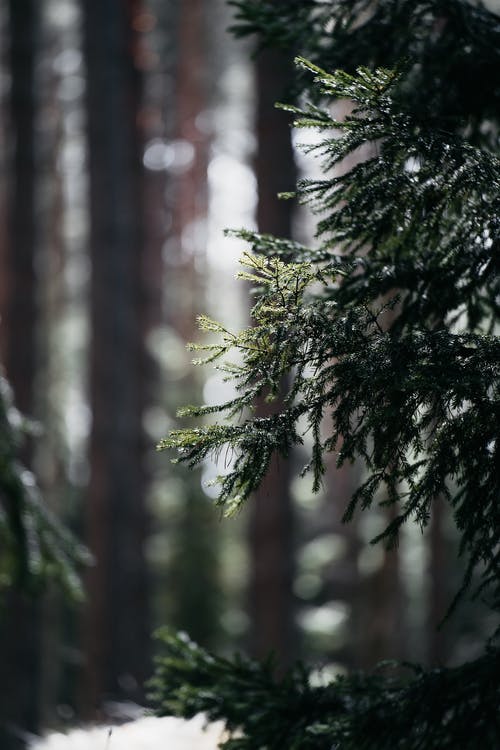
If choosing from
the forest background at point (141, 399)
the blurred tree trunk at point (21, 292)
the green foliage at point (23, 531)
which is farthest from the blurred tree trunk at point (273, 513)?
the green foliage at point (23, 531)

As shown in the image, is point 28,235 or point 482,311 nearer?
point 482,311

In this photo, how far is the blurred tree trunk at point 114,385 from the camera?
30.6ft

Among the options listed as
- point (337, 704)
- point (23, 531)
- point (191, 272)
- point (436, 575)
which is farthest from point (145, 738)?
point (191, 272)

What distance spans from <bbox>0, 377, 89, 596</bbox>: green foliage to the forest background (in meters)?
0.28

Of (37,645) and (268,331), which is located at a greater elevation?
(37,645)

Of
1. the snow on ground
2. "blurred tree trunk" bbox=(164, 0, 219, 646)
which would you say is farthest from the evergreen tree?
"blurred tree trunk" bbox=(164, 0, 219, 646)

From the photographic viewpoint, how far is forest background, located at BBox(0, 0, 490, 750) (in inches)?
332

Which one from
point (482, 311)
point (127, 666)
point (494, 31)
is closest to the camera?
point (482, 311)

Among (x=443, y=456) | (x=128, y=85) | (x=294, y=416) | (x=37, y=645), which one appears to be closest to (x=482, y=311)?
(x=443, y=456)

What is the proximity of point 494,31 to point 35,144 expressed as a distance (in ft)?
24.6

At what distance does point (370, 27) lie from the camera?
3338 mm

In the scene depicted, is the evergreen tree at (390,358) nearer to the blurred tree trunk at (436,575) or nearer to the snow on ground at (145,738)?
the snow on ground at (145,738)

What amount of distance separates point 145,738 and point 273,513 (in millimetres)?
3026

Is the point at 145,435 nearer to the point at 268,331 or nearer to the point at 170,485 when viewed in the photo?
the point at 170,485
